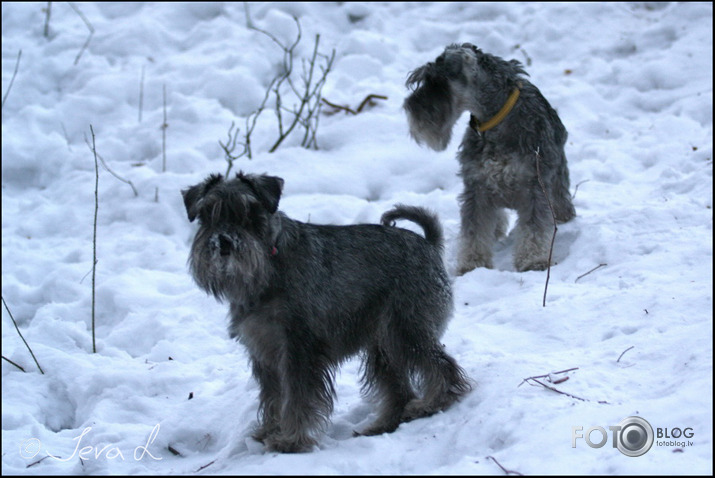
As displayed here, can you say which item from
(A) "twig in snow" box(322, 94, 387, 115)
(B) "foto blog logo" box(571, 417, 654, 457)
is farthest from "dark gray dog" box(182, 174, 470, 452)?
(A) "twig in snow" box(322, 94, 387, 115)

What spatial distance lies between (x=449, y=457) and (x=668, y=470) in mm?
1074

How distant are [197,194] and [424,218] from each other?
4.73ft

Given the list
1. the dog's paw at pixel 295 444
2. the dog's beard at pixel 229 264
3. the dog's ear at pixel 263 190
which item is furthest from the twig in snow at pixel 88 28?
the dog's paw at pixel 295 444

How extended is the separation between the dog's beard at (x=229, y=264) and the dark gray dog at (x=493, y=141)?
9.82ft

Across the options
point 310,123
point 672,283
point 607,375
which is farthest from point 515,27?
point 607,375

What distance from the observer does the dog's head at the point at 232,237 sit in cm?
354

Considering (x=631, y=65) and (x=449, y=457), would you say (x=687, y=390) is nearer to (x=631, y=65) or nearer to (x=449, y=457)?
(x=449, y=457)

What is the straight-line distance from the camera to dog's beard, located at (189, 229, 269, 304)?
3.53 metres

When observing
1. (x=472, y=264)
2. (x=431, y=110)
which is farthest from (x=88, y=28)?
(x=472, y=264)

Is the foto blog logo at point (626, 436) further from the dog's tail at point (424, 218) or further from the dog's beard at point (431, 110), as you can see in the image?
the dog's beard at point (431, 110)

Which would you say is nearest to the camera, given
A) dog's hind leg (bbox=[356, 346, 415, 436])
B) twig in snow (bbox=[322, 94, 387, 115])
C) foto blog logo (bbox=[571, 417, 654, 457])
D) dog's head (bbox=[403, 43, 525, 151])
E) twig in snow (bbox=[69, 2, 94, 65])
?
foto blog logo (bbox=[571, 417, 654, 457])

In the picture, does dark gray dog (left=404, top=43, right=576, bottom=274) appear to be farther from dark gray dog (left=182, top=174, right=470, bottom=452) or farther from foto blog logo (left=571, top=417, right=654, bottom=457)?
foto blog logo (left=571, top=417, right=654, bottom=457)

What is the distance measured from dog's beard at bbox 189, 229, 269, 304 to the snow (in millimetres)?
908

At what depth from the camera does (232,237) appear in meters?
3.55
